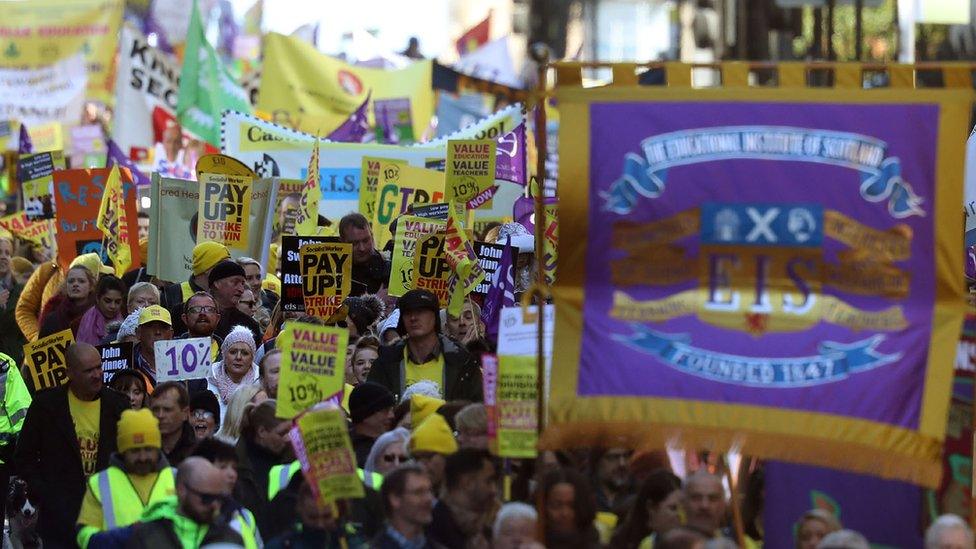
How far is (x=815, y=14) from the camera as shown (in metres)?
30.3

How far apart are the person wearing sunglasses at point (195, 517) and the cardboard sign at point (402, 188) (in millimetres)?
7241

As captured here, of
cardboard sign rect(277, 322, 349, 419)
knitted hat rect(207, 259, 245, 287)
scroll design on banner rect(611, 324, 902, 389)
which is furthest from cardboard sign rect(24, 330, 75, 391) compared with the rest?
scroll design on banner rect(611, 324, 902, 389)

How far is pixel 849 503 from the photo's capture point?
8.03 meters

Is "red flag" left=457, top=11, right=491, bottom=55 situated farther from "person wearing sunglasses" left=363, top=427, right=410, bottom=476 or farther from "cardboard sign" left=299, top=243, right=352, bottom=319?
"person wearing sunglasses" left=363, top=427, right=410, bottom=476

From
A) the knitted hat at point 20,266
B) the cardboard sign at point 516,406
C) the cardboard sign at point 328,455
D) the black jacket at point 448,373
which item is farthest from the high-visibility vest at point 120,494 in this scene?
the knitted hat at point 20,266

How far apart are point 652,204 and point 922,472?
1.34m

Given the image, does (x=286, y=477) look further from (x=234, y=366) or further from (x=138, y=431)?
(x=234, y=366)

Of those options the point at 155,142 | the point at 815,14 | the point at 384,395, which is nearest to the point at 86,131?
the point at 155,142

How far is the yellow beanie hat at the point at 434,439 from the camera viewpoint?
8.77 meters

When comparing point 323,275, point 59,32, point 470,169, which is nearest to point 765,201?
point 323,275

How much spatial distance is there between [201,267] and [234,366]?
2.00 metres

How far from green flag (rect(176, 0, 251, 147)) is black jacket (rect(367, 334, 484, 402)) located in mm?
10262

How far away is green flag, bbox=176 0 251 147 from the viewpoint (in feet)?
69.6

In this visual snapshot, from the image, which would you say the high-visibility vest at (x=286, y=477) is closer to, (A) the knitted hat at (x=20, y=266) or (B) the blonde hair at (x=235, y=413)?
(B) the blonde hair at (x=235, y=413)
